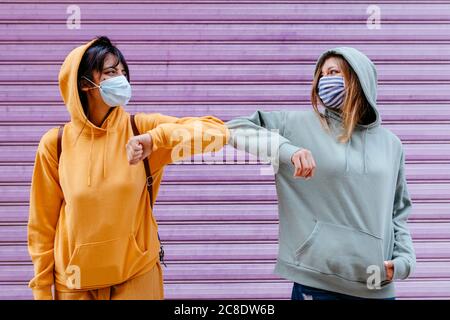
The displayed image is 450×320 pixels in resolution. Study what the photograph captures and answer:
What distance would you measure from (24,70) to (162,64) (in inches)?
37.8

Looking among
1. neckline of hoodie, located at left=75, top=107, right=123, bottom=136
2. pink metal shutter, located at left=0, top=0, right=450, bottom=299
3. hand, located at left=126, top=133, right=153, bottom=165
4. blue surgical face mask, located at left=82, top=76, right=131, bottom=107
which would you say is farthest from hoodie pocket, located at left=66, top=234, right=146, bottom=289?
pink metal shutter, located at left=0, top=0, right=450, bottom=299

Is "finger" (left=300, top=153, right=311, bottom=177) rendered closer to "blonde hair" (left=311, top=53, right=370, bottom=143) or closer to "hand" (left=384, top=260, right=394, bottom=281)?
"blonde hair" (left=311, top=53, right=370, bottom=143)

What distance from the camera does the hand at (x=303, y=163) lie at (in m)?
3.05

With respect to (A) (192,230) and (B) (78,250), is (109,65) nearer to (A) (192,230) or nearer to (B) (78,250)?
(B) (78,250)

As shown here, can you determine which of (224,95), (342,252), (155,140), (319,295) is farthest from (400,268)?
(224,95)

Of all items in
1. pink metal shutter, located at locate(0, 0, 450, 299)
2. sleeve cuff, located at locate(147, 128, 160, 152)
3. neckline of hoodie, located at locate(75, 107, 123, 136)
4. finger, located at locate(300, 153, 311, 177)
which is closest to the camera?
finger, located at locate(300, 153, 311, 177)

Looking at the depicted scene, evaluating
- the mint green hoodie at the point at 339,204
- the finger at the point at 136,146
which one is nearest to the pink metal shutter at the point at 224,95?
the mint green hoodie at the point at 339,204

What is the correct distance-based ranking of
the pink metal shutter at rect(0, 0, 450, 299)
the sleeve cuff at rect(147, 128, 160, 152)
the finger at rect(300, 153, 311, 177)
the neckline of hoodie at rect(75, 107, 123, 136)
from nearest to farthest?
the finger at rect(300, 153, 311, 177) < the sleeve cuff at rect(147, 128, 160, 152) < the neckline of hoodie at rect(75, 107, 123, 136) < the pink metal shutter at rect(0, 0, 450, 299)

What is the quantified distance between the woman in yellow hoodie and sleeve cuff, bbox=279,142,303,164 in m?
0.28

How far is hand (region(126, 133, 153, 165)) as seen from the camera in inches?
122

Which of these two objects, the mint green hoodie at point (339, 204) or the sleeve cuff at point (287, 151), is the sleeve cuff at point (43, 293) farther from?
the sleeve cuff at point (287, 151)

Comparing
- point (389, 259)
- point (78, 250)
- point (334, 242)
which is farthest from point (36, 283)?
point (389, 259)

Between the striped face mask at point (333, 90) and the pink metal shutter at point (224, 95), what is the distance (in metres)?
1.71
